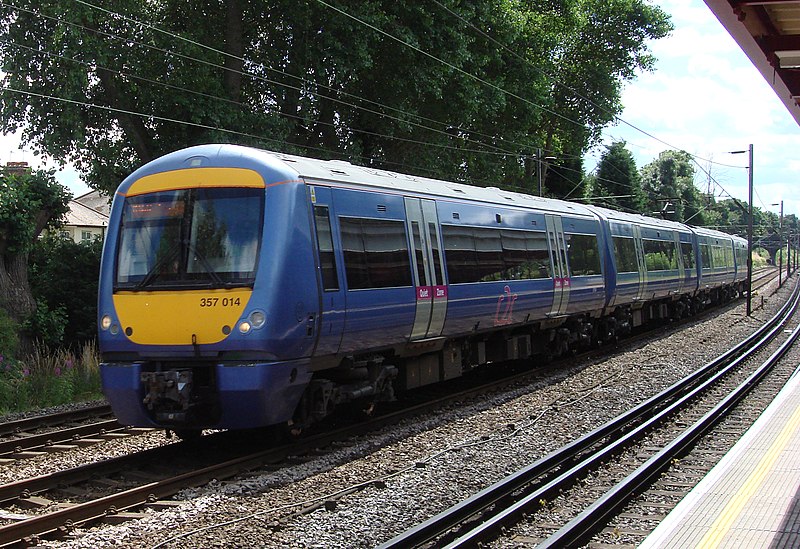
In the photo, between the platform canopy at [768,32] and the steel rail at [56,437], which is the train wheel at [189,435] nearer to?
the steel rail at [56,437]

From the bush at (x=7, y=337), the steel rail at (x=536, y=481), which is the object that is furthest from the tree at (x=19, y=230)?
the steel rail at (x=536, y=481)

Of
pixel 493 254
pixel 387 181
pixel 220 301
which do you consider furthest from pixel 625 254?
pixel 220 301

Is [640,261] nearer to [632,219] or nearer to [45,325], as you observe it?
[632,219]

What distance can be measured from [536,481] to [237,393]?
3003 millimetres

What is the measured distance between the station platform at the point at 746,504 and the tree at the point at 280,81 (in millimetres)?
15145

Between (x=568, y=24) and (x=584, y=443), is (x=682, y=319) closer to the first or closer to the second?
(x=568, y=24)

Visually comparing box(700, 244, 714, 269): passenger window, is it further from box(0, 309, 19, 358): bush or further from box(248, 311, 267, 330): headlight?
box(248, 311, 267, 330): headlight

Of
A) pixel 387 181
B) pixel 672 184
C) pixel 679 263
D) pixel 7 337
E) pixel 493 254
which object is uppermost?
pixel 672 184

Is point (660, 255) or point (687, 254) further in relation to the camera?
point (687, 254)

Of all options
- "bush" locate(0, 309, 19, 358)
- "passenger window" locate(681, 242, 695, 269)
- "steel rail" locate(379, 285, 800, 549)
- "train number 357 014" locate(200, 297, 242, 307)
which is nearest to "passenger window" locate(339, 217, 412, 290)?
"train number 357 014" locate(200, 297, 242, 307)

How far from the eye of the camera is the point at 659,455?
9086 mm

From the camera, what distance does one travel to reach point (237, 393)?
8.41m

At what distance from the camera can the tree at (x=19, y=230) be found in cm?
1806

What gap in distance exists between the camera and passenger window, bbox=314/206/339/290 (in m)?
9.28
